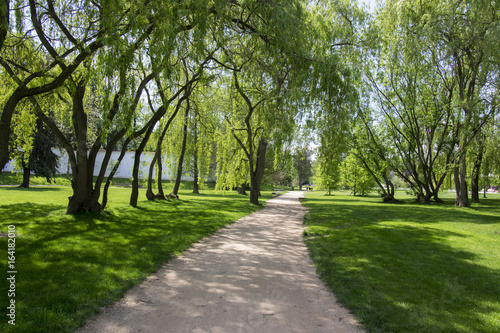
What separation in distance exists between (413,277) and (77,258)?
547 cm

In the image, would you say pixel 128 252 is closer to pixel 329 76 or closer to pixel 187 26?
pixel 187 26

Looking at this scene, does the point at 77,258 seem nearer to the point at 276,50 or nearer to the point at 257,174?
the point at 276,50

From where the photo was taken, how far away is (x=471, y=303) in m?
3.90

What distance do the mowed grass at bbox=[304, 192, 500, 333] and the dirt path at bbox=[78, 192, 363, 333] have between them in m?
0.37

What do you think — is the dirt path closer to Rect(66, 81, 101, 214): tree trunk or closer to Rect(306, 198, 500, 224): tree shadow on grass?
Rect(66, 81, 101, 214): tree trunk

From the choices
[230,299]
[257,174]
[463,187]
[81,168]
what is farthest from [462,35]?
[81,168]

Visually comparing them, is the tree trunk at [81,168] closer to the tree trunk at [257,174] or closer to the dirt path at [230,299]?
the dirt path at [230,299]

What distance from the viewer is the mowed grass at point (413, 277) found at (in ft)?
11.1

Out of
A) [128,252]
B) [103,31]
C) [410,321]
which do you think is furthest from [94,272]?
[103,31]

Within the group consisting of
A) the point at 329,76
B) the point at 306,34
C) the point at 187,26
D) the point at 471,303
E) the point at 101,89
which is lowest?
the point at 471,303

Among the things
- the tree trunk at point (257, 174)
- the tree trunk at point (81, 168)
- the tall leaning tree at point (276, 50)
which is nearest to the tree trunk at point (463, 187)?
the tree trunk at point (257, 174)

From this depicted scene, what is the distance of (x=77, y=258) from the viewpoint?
520 centimetres

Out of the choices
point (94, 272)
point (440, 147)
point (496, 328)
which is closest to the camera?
point (496, 328)

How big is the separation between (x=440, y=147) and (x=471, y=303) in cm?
2185
